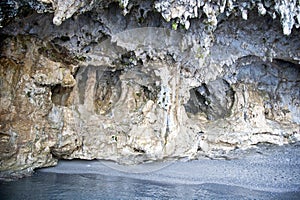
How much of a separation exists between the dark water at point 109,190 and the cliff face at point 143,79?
1.70 ft

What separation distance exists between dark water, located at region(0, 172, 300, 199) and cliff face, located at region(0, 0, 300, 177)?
1.70 feet

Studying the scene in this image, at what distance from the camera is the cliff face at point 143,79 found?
485 centimetres

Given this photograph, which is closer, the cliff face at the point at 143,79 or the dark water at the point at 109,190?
the dark water at the point at 109,190

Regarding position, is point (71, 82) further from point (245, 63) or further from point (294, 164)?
point (294, 164)

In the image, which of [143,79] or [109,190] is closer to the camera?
[109,190]

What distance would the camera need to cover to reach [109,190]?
457 cm

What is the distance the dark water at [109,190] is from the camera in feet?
14.0

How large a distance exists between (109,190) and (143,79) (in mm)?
2318

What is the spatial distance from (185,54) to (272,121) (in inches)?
99.0

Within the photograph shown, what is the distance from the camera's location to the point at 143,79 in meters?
6.12

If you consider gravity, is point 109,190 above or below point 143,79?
below

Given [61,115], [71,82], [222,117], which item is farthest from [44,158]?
[222,117]

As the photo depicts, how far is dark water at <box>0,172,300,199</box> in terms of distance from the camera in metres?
4.28

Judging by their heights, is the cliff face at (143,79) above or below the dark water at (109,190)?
above
